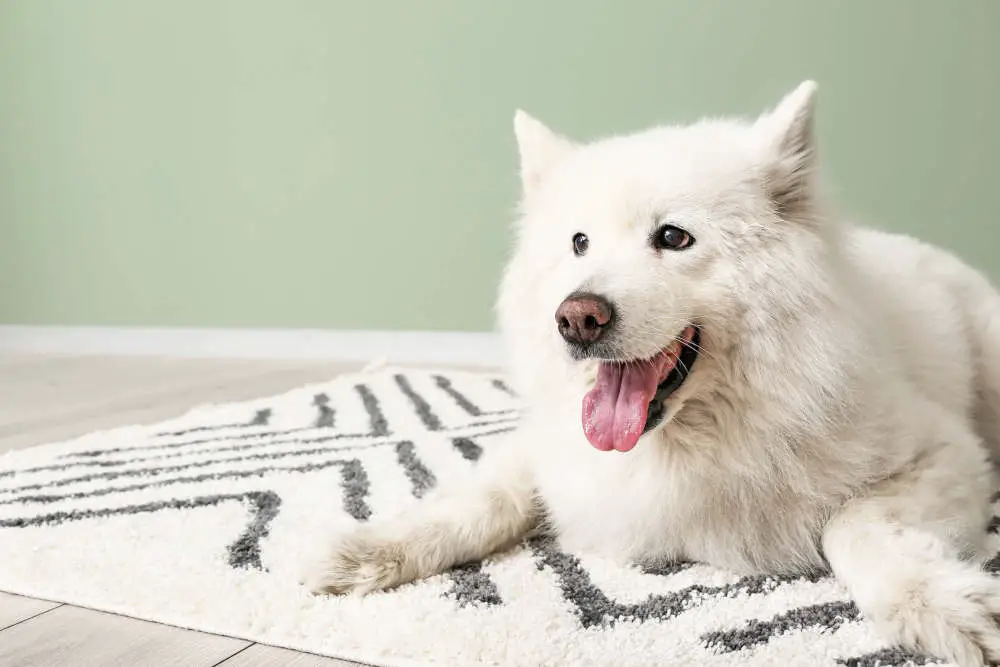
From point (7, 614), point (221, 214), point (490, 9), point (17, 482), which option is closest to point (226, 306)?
point (221, 214)

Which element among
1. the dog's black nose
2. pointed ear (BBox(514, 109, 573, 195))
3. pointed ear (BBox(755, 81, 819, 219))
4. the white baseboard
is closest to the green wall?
the white baseboard

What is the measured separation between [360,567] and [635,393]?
528mm

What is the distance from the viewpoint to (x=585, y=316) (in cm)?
129

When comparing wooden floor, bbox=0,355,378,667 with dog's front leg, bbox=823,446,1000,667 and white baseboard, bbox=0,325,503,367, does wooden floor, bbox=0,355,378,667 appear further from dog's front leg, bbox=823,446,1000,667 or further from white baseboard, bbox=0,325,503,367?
dog's front leg, bbox=823,446,1000,667

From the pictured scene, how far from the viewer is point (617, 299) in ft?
4.27

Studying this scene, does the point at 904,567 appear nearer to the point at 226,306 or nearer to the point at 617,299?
the point at 617,299

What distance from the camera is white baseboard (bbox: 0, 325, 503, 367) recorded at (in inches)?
178

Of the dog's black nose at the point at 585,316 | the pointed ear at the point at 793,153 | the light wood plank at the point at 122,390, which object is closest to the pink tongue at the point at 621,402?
the dog's black nose at the point at 585,316

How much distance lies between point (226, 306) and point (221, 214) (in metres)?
A: 0.56

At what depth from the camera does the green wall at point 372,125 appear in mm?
3494

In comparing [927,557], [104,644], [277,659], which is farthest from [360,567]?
[927,557]

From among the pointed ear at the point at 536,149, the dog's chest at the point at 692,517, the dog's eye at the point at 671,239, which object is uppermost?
the pointed ear at the point at 536,149

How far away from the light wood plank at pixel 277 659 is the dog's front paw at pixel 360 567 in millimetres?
162

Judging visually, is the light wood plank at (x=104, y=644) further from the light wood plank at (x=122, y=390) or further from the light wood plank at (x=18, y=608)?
the light wood plank at (x=122, y=390)
